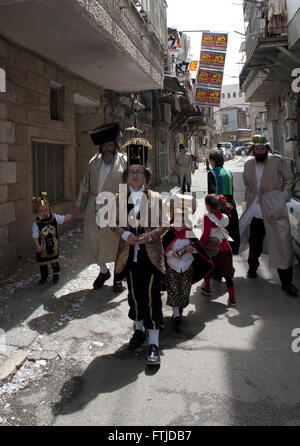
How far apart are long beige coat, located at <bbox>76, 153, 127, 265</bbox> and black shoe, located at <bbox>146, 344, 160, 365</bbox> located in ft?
5.80

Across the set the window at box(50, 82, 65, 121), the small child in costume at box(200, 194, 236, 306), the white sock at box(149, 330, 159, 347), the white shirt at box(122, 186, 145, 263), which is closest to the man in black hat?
the small child in costume at box(200, 194, 236, 306)

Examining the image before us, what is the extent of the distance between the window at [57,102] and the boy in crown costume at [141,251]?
4.23m

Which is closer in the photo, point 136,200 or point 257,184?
point 136,200

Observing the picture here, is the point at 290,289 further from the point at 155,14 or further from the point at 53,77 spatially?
the point at 155,14

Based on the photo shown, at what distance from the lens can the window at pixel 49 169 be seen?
6242 mm

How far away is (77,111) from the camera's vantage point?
349 inches

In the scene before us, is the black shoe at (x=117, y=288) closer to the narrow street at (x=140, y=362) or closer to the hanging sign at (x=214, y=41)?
the narrow street at (x=140, y=362)

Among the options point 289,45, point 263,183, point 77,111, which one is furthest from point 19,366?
point 289,45

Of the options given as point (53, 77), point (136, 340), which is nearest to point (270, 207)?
point (136, 340)

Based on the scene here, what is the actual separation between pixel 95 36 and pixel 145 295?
11.6 feet

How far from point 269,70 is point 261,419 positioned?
13.3 meters

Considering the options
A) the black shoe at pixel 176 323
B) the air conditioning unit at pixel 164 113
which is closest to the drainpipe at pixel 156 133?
the air conditioning unit at pixel 164 113

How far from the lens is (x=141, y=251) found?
3.24m

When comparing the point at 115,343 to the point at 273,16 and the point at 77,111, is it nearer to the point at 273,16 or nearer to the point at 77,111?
the point at 77,111
